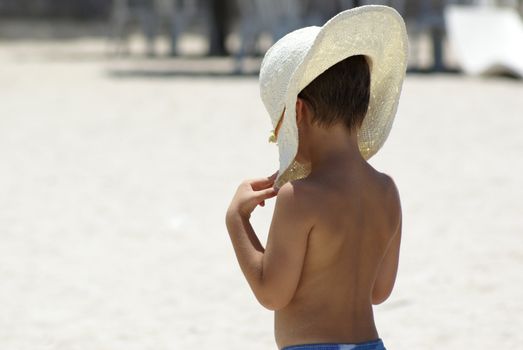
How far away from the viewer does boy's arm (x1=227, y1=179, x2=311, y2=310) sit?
71.2 inches

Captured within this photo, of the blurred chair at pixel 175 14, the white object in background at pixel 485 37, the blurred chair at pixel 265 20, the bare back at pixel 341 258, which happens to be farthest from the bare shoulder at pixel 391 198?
the blurred chair at pixel 175 14

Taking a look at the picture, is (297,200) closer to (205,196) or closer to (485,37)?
(205,196)

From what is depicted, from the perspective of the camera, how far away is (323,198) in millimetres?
1821

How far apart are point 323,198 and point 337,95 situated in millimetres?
165

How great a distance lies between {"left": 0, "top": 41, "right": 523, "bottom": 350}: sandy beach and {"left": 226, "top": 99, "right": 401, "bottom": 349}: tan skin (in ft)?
4.74

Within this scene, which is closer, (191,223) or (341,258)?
(341,258)

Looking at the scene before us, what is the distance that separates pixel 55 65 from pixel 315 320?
13899 millimetres

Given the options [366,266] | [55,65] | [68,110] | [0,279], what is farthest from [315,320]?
[55,65]

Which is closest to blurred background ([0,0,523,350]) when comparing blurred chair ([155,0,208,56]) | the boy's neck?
the boy's neck

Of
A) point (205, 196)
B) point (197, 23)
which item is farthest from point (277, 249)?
point (197, 23)

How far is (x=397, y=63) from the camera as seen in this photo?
78.1 inches

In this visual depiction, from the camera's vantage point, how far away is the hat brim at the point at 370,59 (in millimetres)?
1800

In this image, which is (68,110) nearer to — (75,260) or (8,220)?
(8,220)

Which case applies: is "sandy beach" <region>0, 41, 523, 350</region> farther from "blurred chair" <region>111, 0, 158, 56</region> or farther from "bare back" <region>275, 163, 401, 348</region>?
"blurred chair" <region>111, 0, 158, 56</region>
